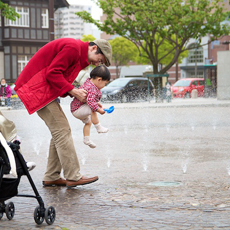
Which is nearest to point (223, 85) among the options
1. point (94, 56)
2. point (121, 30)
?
point (121, 30)

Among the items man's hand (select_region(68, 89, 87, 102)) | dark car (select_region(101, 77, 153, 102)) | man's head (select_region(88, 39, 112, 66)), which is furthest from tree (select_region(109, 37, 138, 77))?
man's hand (select_region(68, 89, 87, 102))

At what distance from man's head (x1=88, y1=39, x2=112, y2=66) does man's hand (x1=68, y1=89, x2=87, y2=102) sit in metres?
0.35

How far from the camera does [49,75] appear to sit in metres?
6.00

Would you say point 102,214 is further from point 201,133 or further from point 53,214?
point 201,133

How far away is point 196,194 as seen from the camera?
19.5ft

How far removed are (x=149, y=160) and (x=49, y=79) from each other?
3097 millimetres

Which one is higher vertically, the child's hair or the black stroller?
the child's hair

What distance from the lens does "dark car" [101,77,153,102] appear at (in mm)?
32831

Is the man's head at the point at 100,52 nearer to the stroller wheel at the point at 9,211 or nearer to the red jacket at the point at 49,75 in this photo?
the red jacket at the point at 49,75

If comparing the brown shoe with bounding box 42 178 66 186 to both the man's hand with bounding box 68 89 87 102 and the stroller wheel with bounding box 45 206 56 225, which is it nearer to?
the man's hand with bounding box 68 89 87 102

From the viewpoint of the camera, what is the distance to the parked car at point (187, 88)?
4188 cm

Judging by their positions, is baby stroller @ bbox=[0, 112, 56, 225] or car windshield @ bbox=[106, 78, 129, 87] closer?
baby stroller @ bbox=[0, 112, 56, 225]

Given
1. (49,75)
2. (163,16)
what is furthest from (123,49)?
(49,75)

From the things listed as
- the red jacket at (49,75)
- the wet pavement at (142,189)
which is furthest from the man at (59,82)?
the wet pavement at (142,189)
